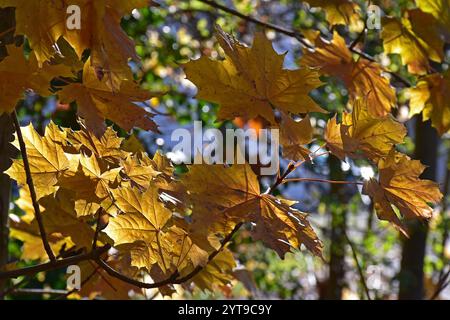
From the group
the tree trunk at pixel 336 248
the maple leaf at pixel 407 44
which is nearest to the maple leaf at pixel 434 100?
the maple leaf at pixel 407 44

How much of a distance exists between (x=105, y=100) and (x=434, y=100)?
2.36ft

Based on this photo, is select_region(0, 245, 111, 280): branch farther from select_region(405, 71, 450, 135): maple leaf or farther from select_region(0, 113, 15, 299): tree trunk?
select_region(405, 71, 450, 135): maple leaf

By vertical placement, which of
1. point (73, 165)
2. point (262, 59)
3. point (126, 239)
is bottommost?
point (126, 239)

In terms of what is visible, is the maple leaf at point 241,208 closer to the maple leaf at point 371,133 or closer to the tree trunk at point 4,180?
the maple leaf at point 371,133

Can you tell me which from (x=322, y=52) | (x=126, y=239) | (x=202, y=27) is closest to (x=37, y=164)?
(x=126, y=239)

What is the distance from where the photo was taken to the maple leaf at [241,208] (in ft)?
2.86

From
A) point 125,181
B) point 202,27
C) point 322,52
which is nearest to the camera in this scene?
point 125,181

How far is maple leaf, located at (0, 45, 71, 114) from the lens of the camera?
910 mm

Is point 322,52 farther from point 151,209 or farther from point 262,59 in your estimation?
point 151,209

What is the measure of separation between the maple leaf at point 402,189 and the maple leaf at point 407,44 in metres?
0.49

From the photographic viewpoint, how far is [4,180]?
1373 millimetres

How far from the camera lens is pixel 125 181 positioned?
0.97 m

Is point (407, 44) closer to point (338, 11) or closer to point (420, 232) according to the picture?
point (338, 11)
